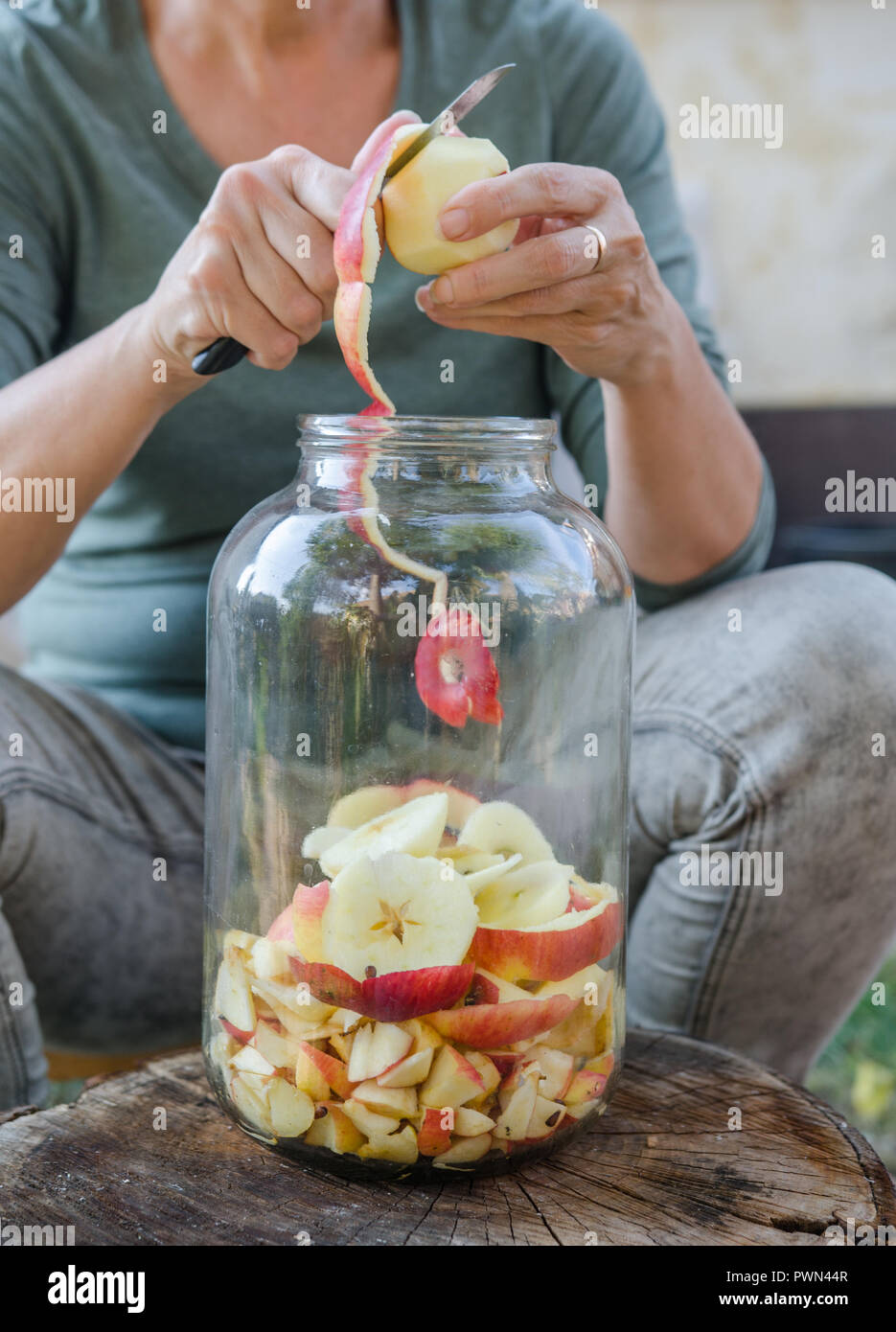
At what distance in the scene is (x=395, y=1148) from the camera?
0.61 m

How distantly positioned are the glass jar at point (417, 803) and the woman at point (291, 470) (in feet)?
0.39

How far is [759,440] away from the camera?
9.49 ft

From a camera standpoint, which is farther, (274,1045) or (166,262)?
(166,262)

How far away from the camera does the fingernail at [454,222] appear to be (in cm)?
63

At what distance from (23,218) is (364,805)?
1.93 ft

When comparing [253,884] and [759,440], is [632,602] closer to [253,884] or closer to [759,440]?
[253,884]

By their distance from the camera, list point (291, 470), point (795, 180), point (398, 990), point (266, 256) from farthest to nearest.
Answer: point (795, 180) → point (291, 470) → point (266, 256) → point (398, 990)

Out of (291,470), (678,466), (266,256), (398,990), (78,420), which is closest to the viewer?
(398,990)

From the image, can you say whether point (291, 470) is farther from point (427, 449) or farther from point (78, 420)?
point (427, 449)

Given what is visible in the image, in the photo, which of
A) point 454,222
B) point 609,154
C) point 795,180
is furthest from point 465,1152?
point 795,180

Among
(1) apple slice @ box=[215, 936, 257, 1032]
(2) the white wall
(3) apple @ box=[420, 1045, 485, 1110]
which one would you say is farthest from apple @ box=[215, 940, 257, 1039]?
(2) the white wall

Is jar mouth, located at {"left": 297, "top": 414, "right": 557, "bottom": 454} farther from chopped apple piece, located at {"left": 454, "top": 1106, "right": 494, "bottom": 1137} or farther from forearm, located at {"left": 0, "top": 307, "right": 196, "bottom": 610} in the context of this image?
chopped apple piece, located at {"left": 454, "top": 1106, "right": 494, "bottom": 1137}
